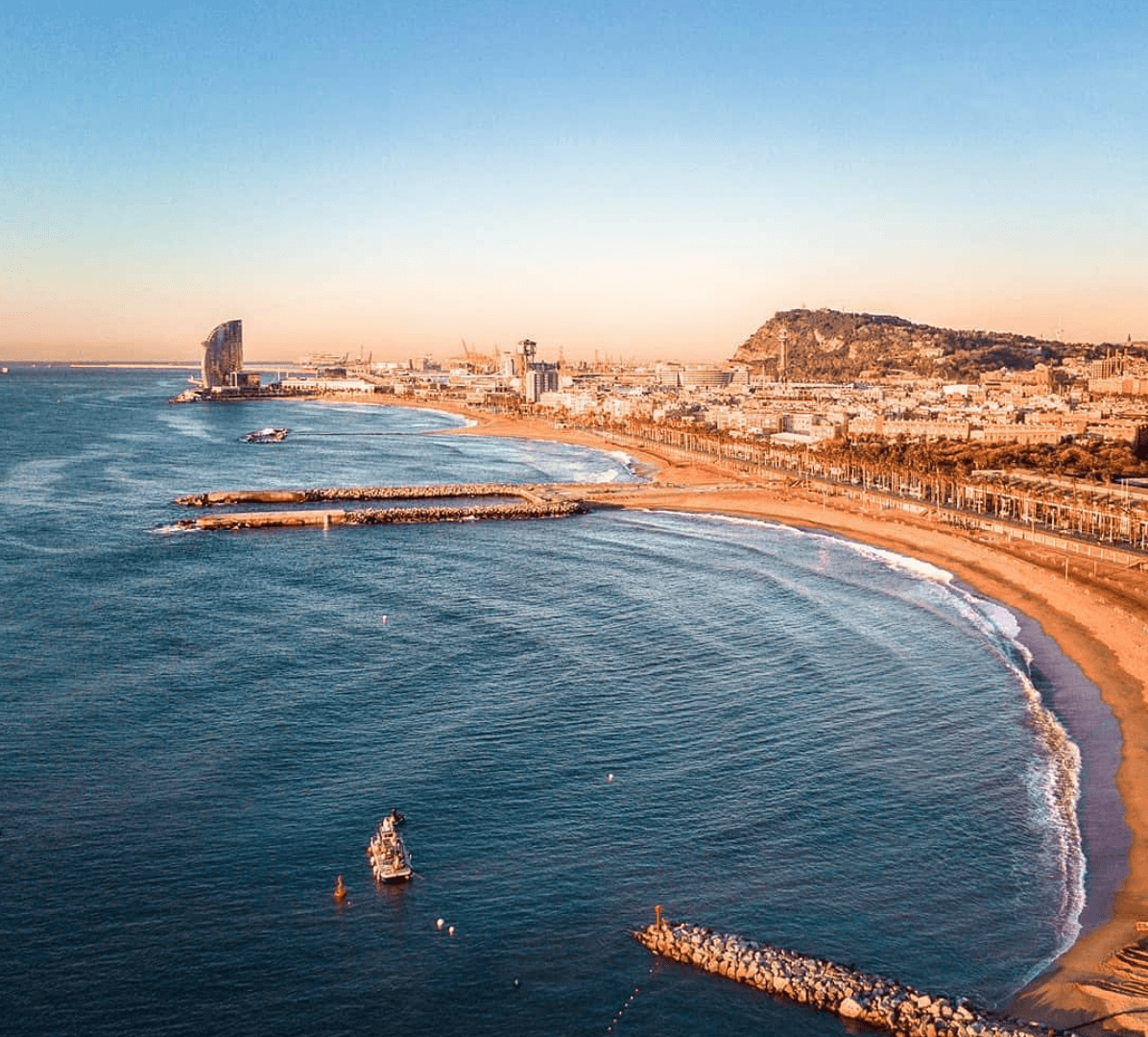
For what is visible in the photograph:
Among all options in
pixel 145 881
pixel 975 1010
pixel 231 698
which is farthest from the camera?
pixel 231 698

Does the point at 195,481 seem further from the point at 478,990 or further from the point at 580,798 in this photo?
the point at 478,990

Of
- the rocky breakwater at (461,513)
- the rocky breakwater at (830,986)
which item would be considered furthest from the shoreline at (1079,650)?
the rocky breakwater at (461,513)

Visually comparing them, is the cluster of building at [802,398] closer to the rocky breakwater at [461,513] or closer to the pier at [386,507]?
the pier at [386,507]

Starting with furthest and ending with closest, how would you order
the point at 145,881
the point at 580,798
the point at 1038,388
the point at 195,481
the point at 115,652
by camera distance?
the point at 1038,388 → the point at 195,481 → the point at 115,652 → the point at 580,798 → the point at 145,881

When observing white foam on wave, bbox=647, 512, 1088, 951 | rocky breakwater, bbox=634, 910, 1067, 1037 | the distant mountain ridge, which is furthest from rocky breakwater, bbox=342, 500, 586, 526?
the distant mountain ridge

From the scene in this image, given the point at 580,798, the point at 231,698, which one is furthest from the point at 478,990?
the point at 231,698

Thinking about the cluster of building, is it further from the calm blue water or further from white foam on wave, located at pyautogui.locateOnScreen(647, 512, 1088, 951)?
the calm blue water

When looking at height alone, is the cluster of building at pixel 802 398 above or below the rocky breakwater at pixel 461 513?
above
